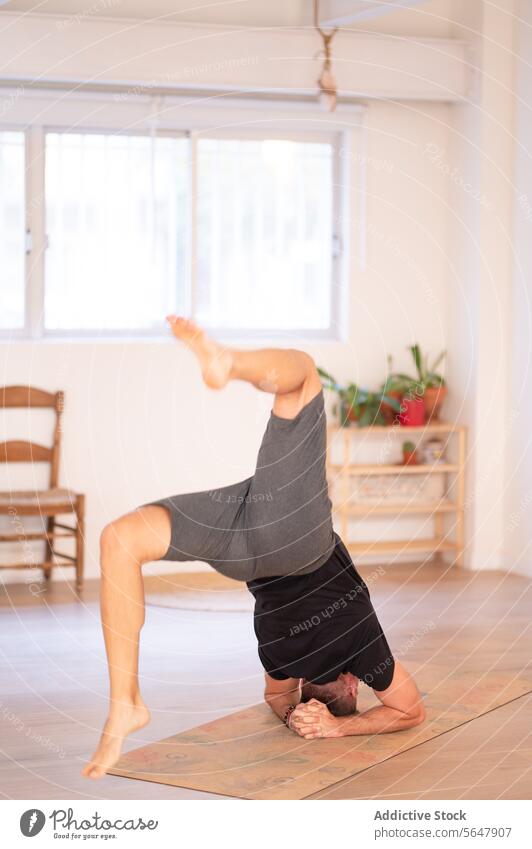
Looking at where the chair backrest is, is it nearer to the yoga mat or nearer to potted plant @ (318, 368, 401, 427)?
potted plant @ (318, 368, 401, 427)

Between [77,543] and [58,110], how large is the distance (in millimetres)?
2000

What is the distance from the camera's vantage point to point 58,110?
595 centimetres

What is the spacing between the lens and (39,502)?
223 inches

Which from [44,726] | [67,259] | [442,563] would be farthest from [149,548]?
[442,563]

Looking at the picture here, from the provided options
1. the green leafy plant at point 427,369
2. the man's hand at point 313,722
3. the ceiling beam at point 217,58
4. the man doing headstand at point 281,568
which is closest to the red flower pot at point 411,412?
the green leafy plant at point 427,369

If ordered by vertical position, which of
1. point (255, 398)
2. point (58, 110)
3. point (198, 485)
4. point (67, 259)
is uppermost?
point (58, 110)

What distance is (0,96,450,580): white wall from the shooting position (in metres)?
6.14

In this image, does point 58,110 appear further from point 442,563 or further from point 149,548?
point 149,548

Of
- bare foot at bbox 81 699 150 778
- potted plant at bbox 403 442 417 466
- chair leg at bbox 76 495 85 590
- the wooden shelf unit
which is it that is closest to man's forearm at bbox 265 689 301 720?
bare foot at bbox 81 699 150 778

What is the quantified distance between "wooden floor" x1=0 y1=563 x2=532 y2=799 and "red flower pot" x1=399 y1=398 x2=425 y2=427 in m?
0.73

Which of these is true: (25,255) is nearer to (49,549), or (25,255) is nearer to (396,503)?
(49,549)

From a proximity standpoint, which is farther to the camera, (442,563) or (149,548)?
(442,563)

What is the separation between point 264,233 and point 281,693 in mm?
3086

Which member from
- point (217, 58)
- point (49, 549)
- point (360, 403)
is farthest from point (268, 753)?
point (217, 58)
